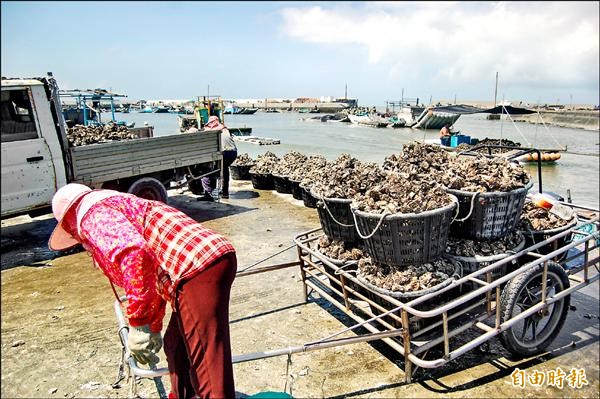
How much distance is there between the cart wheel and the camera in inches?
143

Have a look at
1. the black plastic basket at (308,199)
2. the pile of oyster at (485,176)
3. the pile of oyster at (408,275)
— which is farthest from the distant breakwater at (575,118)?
the black plastic basket at (308,199)

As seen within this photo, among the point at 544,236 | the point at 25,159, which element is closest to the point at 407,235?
the point at 544,236

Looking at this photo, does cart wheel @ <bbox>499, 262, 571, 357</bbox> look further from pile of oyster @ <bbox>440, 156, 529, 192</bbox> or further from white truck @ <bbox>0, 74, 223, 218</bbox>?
white truck @ <bbox>0, 74, 223, 218</bbox>

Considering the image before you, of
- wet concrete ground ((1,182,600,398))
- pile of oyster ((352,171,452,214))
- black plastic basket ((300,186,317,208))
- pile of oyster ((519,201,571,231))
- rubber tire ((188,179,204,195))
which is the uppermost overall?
pile of oyster ((352,171,452,214))

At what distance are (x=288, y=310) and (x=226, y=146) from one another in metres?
5.86

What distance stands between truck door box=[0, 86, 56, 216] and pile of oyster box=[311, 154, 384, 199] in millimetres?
4704

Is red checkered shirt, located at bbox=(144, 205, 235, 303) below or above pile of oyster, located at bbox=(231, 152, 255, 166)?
above

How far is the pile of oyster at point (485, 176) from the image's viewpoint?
389 centimetres

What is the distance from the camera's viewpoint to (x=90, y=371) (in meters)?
3.84

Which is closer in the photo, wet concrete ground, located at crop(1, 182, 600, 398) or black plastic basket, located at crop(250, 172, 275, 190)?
wet concrete ground, located at crop(1, 182, 600, 398)

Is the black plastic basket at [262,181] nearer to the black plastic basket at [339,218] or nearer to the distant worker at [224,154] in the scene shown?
the distant worker at [224,154]

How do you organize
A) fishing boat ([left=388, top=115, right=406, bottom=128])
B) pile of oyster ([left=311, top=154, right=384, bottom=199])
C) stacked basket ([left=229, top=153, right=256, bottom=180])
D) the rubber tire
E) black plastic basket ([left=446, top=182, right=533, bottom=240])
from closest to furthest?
black plastic basket ([left=446, top=182, right=533, bottom=240]) < pile of oyster ([left=311, top=154, right=384, bottom=199]) < the rubber tire < stacked basket ([left=229, top=153, right=256, bottom=180]) < fishing boat ([left=388, top=115, right=406, bottom=128])

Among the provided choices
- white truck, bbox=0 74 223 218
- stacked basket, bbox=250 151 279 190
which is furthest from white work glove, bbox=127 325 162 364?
stacked basket, bbox=250 151 279 190

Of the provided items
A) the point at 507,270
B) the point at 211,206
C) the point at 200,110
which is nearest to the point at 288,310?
the point at 507,270
